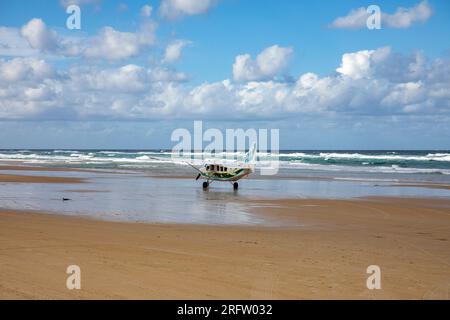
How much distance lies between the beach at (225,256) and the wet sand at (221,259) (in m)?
0.02

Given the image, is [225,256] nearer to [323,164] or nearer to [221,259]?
[221,259]

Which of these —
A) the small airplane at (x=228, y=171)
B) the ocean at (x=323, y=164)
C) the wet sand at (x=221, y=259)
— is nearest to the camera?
the wet sand at (x=221, y=259)

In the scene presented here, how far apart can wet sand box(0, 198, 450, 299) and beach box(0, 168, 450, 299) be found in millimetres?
16

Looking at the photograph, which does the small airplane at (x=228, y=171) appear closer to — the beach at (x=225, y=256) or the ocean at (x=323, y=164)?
the ocean at (x=323, y=164)

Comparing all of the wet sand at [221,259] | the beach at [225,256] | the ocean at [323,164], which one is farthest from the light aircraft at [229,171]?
the wet sand at [221,259]

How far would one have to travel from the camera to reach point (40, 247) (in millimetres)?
9148

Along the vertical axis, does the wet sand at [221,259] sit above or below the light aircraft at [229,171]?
below

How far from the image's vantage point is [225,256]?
884cm

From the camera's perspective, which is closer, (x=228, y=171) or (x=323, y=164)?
(x=228, y=171)

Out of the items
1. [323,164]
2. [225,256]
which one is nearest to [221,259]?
[225,256]

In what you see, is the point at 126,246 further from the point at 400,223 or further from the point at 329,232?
the point at 400,223

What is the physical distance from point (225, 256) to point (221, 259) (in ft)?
0.92

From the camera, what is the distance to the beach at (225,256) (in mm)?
6668
